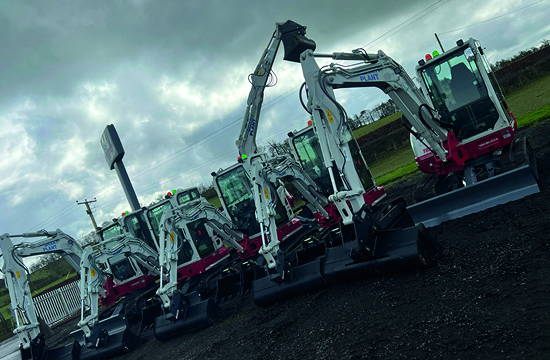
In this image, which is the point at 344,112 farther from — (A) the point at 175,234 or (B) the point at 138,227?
(B) the point at 138,227

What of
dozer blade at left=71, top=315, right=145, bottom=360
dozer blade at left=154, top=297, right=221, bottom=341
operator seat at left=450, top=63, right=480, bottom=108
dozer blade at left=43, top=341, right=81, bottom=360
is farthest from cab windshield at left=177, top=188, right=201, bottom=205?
operator seat at left=450, top=63, right=480, bottom=108

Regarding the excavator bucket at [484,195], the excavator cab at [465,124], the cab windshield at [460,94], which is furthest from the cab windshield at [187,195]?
the excavator bucket at [484,195]

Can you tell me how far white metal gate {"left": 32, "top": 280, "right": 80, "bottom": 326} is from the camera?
21.9m

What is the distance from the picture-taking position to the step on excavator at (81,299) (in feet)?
33.9

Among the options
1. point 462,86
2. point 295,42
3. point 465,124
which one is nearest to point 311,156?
point 295,42

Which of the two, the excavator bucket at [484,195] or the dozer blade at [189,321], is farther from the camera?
the dozer blade at [189,321]

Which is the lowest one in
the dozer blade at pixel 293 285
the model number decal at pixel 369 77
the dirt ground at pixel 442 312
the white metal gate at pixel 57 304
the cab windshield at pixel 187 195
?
the dirt ground at pixel 442 312

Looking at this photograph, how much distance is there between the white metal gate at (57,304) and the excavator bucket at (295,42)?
65.7 feet

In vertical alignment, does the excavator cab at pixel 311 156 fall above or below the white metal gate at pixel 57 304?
above

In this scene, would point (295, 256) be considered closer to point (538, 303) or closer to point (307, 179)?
point (307, 179)

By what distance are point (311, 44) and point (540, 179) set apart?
228 inches

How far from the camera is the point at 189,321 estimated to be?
30.4 ft

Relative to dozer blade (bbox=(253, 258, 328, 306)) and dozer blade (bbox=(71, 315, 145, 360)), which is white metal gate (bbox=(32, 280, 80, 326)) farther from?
dozer blade (bbox=(253, 258, 328, 306))

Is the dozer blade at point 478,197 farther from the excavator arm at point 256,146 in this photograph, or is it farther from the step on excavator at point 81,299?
the step on excavator at point 81,299
